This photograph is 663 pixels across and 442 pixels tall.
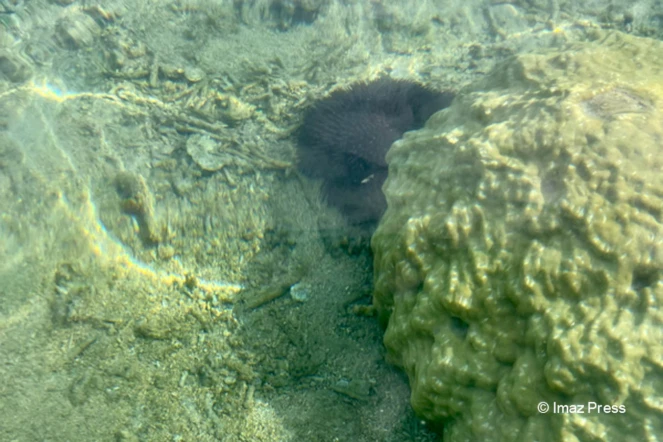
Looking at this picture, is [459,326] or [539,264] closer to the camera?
[539,264]

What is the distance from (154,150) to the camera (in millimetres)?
3574

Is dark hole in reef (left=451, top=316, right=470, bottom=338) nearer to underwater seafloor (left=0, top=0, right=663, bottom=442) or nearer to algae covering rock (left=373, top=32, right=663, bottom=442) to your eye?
algae covering rock (left=373, top=32, right=663, bottom=442)

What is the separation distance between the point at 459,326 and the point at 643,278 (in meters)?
0.72

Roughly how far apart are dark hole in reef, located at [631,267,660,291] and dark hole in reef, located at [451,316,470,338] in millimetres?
652

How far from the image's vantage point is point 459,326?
6.85 feet

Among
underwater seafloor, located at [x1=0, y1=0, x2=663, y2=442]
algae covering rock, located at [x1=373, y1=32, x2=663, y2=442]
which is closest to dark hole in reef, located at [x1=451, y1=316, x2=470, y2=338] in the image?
algae covering rock, located at [x1=373, y1=32, x2=663, y2=442]

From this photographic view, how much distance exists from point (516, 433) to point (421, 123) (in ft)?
6.75

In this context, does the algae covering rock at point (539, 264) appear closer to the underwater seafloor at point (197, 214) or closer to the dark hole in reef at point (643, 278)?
the dark hole in reef at point (643, 278)

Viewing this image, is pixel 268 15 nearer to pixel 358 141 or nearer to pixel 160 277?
pixel 358 141

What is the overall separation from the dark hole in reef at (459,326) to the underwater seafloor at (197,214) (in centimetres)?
57

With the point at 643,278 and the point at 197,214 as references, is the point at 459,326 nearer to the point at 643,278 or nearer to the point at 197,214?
the point at 643,278

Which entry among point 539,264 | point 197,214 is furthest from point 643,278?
point 197,214

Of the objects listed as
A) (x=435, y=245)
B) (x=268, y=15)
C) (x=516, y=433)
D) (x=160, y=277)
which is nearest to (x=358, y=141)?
(x=435, y=245)

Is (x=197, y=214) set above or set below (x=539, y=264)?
below
